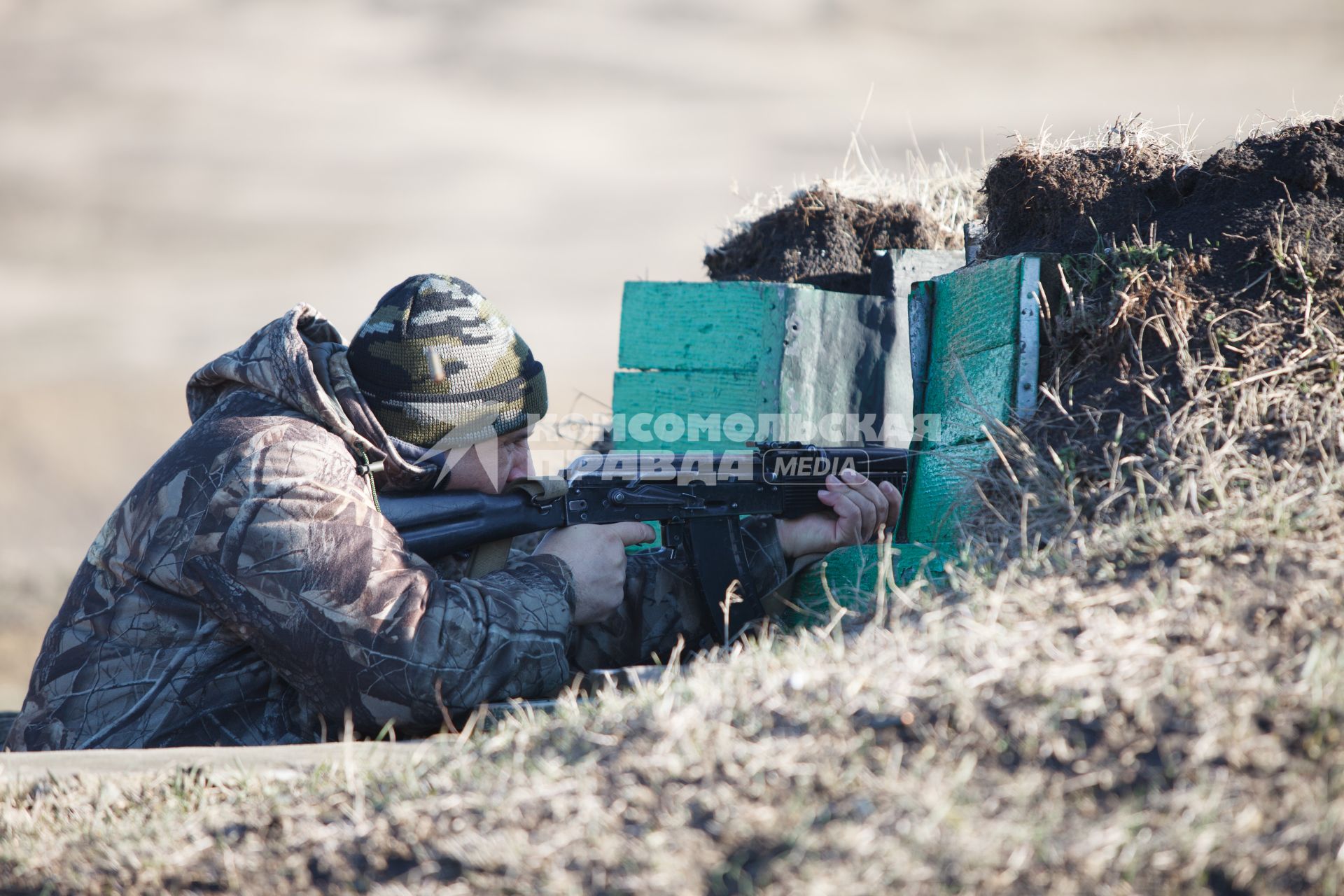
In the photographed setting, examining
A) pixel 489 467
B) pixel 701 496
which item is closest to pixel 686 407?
pixel 701 496

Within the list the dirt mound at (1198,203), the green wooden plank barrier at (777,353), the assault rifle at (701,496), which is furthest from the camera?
the green wooden plank barrier at (777,353)

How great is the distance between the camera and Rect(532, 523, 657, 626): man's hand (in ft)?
11.6

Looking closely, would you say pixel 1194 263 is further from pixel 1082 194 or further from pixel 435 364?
pixel 435 364

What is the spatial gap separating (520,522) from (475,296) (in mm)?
822

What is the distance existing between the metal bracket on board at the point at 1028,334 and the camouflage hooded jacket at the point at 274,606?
1.65 m

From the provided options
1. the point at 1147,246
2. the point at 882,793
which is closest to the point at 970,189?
the point at 1147,246

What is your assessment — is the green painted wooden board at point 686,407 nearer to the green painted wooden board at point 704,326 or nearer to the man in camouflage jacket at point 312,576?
the green painted wooden board at point 704,326

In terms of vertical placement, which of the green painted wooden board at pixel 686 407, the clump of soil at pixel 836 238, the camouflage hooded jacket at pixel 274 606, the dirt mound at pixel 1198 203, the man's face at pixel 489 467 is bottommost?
the camouflage hooded jacket at pixel 274 606

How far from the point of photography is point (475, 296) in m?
3.75

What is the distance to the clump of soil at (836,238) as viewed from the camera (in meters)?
6.79

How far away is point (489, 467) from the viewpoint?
150 inches

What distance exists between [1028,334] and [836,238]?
3477mm

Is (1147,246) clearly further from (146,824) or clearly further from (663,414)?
(146,824)

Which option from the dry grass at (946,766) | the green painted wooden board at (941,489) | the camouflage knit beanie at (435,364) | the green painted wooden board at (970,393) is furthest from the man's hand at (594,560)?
the green painted wooden board at (970,393)
